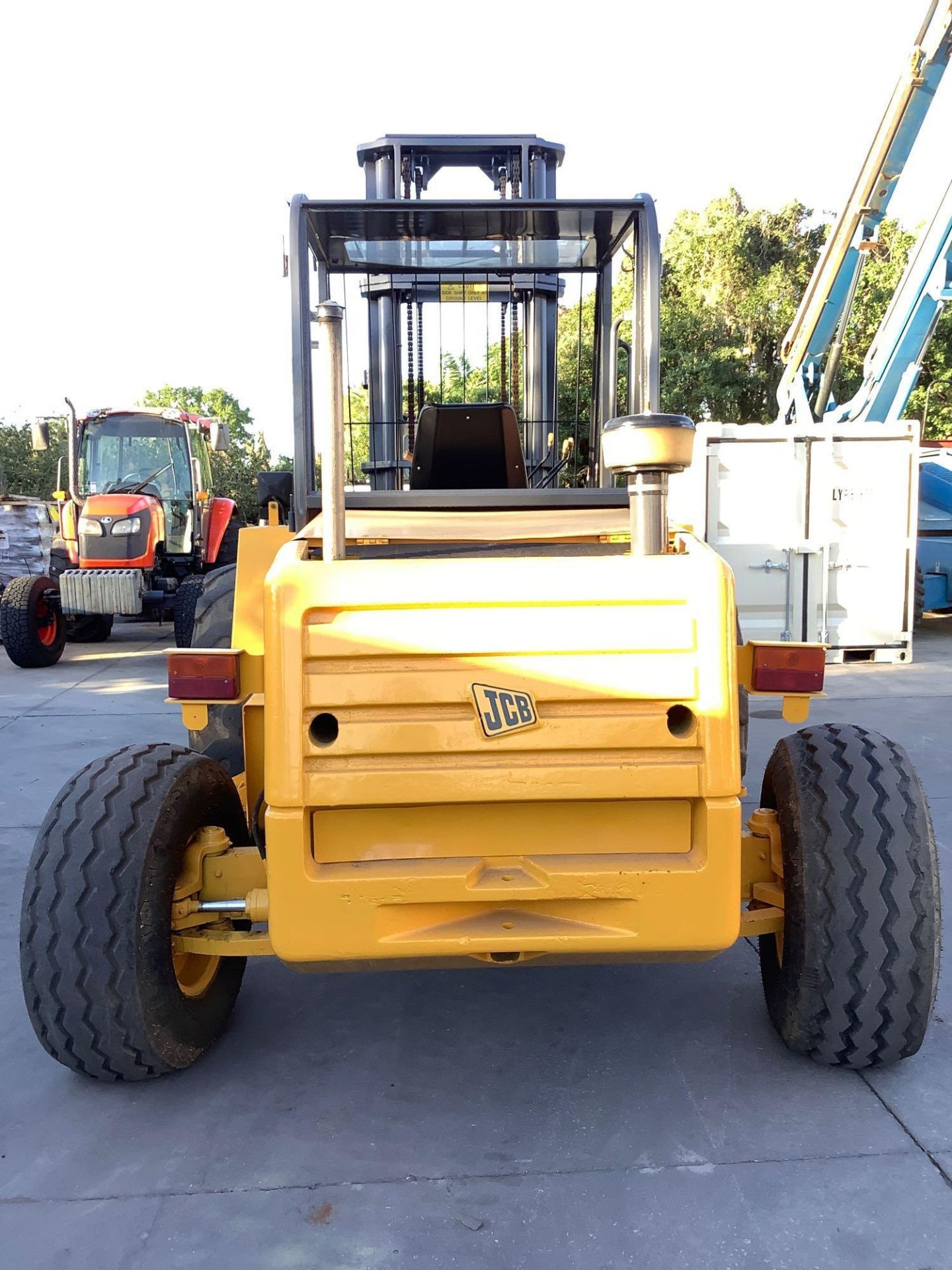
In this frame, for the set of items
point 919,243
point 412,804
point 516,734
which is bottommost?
point 412,804

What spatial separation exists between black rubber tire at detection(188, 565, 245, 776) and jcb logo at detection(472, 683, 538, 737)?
1866 millimetres

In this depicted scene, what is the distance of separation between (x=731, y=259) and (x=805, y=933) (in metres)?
21.9

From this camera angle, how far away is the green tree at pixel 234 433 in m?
28.4

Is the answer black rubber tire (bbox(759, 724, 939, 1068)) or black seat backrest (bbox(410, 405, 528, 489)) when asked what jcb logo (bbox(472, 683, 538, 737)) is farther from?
black seat backrest (bbox(410, 405, 528, 489))

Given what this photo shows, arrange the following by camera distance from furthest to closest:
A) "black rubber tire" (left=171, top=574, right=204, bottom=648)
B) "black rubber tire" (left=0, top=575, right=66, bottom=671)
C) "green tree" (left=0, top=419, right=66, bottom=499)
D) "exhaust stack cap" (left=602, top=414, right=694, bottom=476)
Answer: "green tree" (left=0, top=419, right=66, bottom=499) → "black rubber tire" (left=171, top=574, right=204, bottom=648) → "black rubber tire" (left=0, top=575, right=66, bottom=671) → "exhaust stack cap" (left=602, top=414, right=694, bottom=476)

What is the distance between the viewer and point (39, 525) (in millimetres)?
13438

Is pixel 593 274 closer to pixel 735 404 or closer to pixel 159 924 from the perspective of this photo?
pixel 159 924

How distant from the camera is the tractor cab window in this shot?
36.5ft

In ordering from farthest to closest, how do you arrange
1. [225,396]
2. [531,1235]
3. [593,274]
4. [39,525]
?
[225,396], [39,525], [593,274], [531,1235]

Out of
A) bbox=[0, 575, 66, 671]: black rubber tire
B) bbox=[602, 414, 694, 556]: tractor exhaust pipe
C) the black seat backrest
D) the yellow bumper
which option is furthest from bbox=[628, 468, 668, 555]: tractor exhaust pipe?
bbox=[0, 575, 66, 671]: black rubber tire

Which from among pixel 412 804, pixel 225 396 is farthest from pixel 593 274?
pixel 225 396

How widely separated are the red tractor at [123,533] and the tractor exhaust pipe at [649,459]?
7928mm

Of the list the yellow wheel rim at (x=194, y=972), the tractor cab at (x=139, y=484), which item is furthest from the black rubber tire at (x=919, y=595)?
the yellow wheel rim at (x=194, y=972)

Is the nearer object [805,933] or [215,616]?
[805,933]
